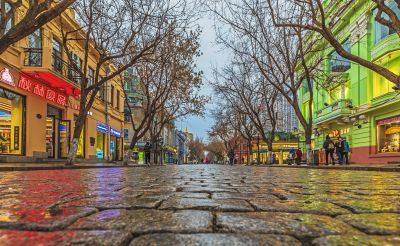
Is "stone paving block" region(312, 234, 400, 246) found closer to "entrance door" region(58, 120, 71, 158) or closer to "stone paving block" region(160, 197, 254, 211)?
"stone paving block" region(160, 197, 254, 211)

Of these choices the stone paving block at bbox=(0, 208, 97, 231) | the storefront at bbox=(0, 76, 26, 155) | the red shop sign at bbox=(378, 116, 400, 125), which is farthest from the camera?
the red shop sign at bbox=(378, 116, 400, 125)

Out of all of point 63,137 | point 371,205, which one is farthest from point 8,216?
point 63,137

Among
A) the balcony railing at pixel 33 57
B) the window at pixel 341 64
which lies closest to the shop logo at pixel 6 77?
the balcony railing at pixel 33 57

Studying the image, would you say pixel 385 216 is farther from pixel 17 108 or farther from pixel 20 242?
pixel 17 108

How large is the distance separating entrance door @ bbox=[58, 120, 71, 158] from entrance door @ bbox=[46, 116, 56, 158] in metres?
0.70

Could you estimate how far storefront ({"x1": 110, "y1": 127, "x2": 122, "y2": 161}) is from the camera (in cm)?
3372

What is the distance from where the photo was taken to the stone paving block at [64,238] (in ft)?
5.47

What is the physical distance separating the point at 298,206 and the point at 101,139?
28698 mm

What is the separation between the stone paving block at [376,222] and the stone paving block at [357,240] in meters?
0.13

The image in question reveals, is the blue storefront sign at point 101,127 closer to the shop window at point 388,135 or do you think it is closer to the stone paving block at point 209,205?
the shop window at point 388,135

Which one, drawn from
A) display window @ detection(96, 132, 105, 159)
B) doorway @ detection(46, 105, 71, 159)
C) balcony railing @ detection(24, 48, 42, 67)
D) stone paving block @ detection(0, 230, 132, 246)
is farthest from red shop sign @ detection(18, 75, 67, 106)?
stone paving block @ detection(0, 230, 132, 246)

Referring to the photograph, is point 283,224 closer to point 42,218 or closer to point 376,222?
point 376,222

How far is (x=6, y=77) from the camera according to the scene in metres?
15.2

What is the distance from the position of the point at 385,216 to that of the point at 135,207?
66.1 inches
